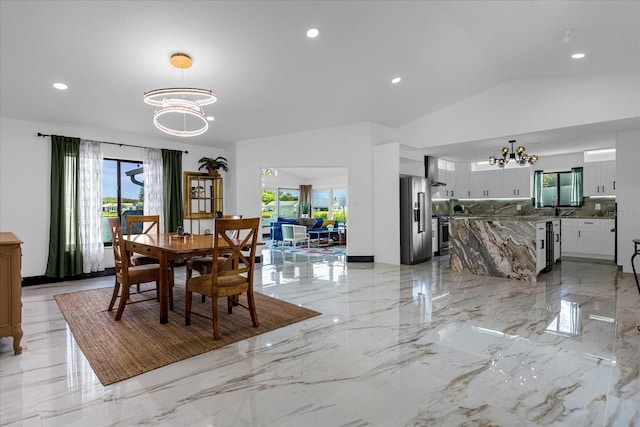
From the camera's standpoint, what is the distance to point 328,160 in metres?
6.96

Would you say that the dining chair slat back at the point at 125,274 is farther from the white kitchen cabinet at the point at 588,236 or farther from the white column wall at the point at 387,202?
the white kitchen cabinet at the point at 588,236

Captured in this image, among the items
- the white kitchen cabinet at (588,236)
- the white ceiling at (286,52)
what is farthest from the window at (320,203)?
the white kitchen cabinet at (588,236)

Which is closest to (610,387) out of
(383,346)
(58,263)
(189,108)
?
(383,346)

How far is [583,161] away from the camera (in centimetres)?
761

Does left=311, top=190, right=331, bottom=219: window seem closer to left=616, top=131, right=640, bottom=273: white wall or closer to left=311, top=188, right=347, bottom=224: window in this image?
left=311, top=188, right=347, bottom=224: window

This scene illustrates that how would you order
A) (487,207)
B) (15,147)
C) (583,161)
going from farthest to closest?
(487,207) → (583,161) → (15,147)

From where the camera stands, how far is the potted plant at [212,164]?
23.0 feet

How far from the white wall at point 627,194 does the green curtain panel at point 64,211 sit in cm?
892

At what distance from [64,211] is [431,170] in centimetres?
699

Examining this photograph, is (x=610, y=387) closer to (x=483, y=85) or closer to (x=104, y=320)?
(x=104, y=320)

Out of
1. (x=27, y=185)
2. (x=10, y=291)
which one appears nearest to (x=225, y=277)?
(x=10, y=291)

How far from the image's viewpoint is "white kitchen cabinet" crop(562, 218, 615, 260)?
7.09m

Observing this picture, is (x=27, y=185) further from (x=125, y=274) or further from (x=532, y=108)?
(x=532, y=108)

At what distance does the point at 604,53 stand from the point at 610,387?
4276 millimetres
